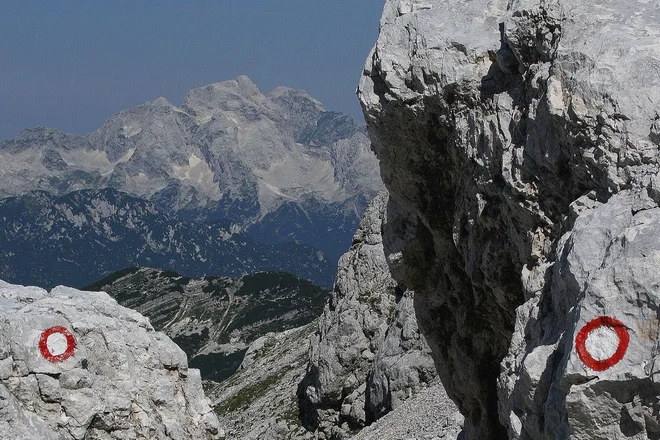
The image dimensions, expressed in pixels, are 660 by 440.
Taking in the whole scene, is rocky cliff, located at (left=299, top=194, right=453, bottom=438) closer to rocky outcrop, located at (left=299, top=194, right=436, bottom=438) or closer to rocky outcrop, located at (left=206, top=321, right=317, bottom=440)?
rocky outcrop, located at (left=299, top=194, right=436, bottom=438)

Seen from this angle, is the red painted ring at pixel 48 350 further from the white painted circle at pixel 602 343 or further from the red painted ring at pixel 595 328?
the white painted circle at pixel 602 343

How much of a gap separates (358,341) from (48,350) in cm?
4692

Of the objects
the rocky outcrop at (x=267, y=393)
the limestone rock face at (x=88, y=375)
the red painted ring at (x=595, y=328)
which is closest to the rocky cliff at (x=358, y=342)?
the rocky outcrop at (x=267, y=393)

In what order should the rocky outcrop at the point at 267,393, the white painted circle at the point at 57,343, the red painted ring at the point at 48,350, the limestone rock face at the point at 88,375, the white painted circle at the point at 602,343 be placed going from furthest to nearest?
the rocky outcrop at the point at 267,393
the white painted circle at the point at 57,343
the red painted ring at the point at 48,350
the limestone rock face at the point at 88,375
the white painted circle at the point at 602,343

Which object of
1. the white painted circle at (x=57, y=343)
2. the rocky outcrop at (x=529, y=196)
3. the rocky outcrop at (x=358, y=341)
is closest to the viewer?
the rocky outcrop at (x=529, y=196)

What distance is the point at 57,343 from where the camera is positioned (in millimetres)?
18281

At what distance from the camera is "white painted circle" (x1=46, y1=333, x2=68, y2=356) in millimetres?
18109

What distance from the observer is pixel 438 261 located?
76.3ft

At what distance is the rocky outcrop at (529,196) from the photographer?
10.9m

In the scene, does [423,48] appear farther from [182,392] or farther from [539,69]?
[182,392]

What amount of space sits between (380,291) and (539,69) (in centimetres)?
5041

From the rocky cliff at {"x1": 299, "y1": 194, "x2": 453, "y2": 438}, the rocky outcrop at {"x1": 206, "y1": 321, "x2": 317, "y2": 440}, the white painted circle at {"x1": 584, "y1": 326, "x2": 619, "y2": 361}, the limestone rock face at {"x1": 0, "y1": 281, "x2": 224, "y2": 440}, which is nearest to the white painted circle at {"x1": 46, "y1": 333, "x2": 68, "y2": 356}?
the limestone rock face at {"x1": 0, "y1": 281, "x2": 224, "y2": 440}

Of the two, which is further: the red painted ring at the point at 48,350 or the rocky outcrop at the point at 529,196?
the red painted ring at the point at 48,350

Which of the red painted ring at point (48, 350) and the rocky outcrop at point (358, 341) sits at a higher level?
the red painted ring at point (48, 350)
